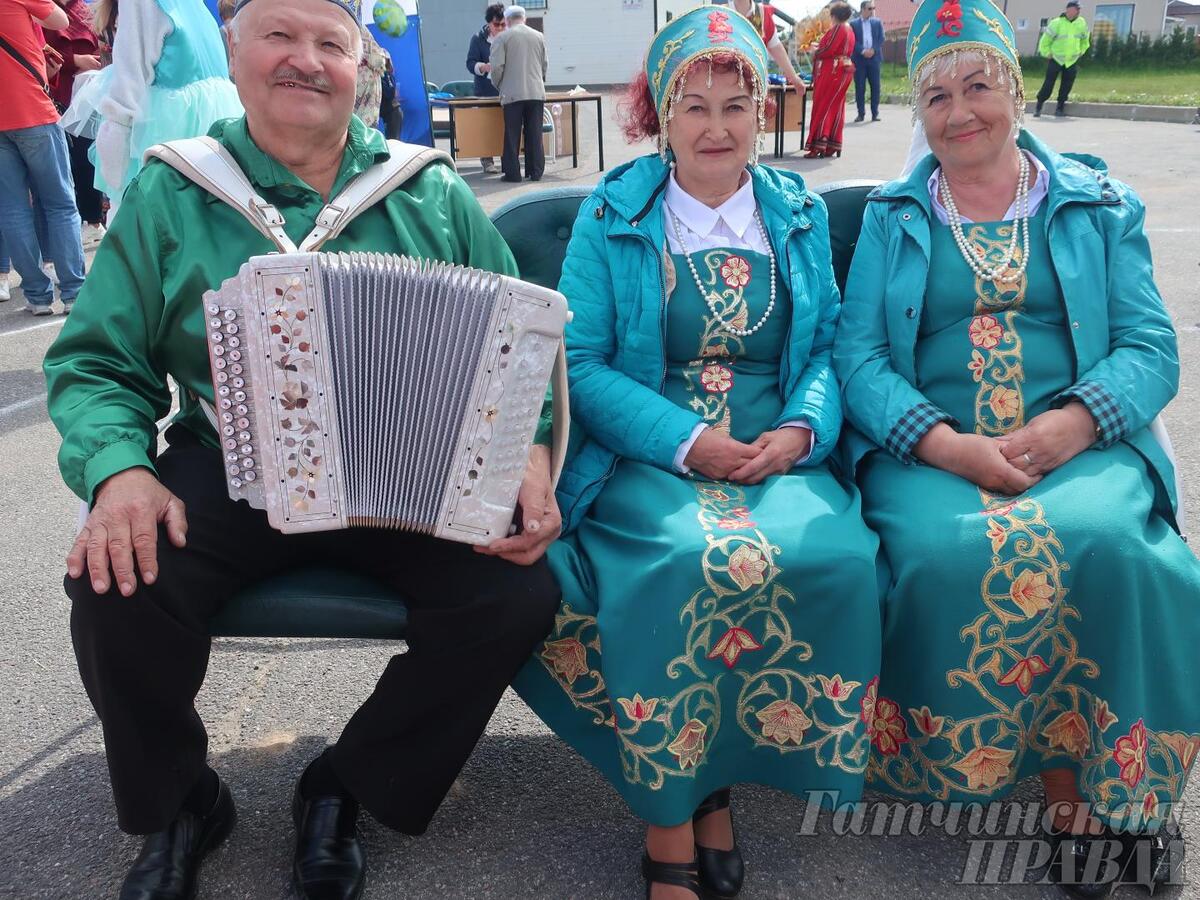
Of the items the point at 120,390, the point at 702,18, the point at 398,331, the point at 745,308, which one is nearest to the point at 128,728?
the point at 120,390

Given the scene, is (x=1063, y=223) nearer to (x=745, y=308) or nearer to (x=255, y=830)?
(x=745, y=308)

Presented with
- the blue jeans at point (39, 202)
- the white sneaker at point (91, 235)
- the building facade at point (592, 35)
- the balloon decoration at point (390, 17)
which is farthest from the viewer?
the building facade at point (592, 35)

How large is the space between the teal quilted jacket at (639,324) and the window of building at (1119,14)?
52.8 meters

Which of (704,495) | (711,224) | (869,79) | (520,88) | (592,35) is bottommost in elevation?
(704,495)

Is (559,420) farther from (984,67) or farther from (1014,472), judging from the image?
(984,67)

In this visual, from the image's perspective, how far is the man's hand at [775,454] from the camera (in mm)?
2354

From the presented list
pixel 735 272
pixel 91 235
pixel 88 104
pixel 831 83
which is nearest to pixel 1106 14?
pixel 831 83

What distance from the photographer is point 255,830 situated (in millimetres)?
2350

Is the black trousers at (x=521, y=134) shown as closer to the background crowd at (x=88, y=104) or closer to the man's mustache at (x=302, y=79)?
the background crowd at (x=88, y=104)

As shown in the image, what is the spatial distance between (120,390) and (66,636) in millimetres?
1388

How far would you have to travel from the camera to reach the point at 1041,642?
82.3 inches

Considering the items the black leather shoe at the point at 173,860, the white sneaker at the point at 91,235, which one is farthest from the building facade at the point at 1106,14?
the black leather shoe at the point at 173,860

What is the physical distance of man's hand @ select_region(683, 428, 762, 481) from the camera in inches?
92.5

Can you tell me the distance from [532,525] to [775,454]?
0.62m
